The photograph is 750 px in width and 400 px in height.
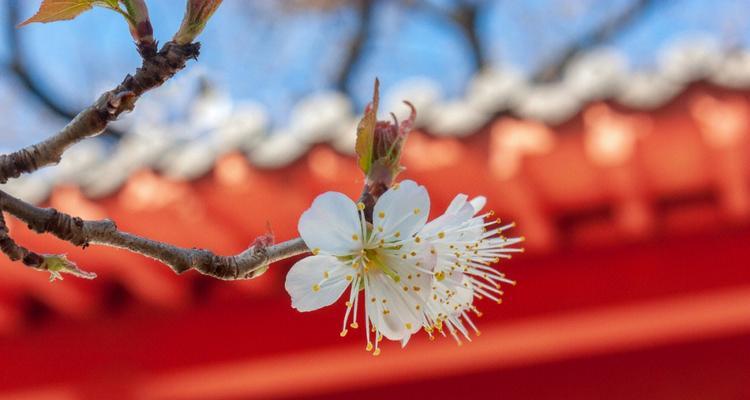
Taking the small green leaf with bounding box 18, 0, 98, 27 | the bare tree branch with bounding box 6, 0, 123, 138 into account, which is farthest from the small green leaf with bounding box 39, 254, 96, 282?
the bare tree branch with bounding box 6, 0, 123, 138

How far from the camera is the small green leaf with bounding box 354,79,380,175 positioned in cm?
54

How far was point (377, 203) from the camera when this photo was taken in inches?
22.7

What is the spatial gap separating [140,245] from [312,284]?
0.18 metres

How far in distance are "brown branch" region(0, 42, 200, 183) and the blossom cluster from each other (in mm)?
124

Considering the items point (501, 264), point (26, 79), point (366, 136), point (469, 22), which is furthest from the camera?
point (469, 22)

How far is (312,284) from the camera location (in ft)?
1.95

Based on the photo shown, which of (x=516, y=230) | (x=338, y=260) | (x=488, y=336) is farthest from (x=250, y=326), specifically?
(x=338, y=260)

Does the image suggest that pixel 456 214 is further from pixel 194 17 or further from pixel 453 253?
pixel 194 17

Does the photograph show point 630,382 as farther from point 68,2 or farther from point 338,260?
point 68,2

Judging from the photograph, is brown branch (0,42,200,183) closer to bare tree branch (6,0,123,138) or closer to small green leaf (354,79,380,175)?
small green leaf (354,79,380,175)

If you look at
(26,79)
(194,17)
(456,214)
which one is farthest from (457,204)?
(26,79)

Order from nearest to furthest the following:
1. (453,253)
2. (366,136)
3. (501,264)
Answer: (366,136)
(453,253)
(501,264)

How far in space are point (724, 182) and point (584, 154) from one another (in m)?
0.32

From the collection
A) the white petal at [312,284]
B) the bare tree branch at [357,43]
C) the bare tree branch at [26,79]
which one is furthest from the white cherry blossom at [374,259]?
the bare tree branch at [357,43]
